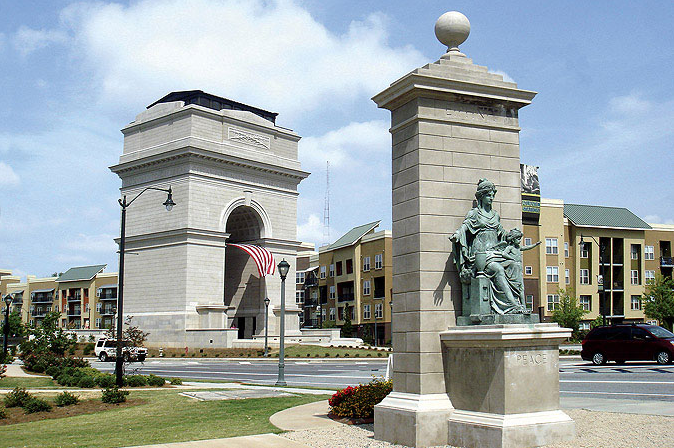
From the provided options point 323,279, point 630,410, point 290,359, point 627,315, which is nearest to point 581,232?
point 627,315

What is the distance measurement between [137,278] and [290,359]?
19.7 metres

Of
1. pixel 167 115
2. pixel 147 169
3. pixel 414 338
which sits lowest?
pixel 414 338

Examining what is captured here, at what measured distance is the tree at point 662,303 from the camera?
61.8m

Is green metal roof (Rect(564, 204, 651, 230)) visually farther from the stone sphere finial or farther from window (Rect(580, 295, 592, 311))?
the stone sphere finial

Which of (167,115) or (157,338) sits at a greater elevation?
(167,115)

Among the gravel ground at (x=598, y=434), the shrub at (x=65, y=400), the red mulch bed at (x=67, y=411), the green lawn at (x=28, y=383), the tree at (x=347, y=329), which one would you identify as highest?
the gravel ground at (x=598, y=434)

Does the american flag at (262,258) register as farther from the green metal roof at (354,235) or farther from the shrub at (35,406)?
the shrub at (35,406)

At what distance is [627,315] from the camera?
71.7 m

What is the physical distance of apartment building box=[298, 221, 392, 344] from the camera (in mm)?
73125

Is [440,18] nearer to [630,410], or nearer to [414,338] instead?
[414,338]

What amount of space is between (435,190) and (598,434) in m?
4.42

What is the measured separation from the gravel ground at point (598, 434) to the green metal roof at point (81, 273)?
106 m

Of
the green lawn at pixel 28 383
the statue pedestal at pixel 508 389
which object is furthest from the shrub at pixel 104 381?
the statue pedestal at pixel 508 389

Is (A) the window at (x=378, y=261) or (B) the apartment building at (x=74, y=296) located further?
(B) the apartment building at (x=74, y=296)
